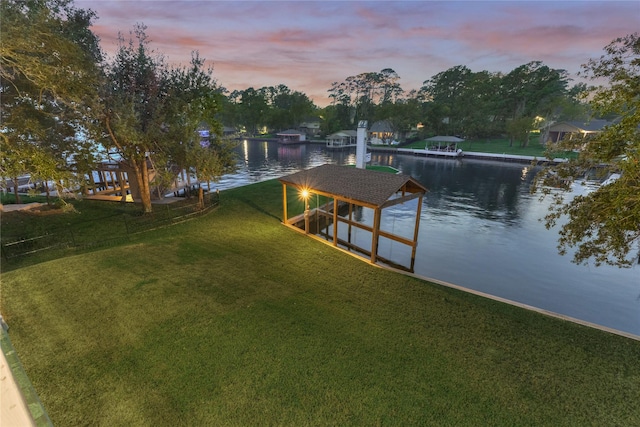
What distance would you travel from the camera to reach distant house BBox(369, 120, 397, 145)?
72312mm

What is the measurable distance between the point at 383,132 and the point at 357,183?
208 feet

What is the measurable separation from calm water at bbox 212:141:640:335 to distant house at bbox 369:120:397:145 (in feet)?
144

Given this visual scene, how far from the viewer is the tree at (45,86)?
8.32m

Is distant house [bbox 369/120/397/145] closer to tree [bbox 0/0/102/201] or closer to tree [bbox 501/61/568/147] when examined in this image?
tree [bbox 501/61/568/147]

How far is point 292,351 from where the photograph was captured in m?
6.95

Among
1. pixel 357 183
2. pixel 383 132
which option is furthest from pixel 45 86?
pixel 383 132

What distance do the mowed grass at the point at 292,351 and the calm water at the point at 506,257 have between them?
4464mm

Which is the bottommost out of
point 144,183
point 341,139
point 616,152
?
point 144,183

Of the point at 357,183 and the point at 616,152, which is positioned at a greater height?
the point at 616,152

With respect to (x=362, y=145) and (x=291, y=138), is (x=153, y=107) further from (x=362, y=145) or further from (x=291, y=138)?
(x=291, y=138)

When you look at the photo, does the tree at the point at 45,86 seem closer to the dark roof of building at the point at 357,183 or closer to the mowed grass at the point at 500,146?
the dark roof of building at the point at 357,183

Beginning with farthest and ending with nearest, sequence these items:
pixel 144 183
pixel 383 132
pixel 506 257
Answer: pixel 383 132 < pixel 144 183 < pixel 506 257

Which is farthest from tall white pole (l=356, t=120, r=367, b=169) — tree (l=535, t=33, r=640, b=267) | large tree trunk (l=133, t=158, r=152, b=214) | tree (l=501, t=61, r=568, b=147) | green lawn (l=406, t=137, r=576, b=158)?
tree (l=501, t=61, r=568, b=147)

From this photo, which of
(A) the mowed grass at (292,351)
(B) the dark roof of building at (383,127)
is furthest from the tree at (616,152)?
(B) the dark roof of building at (383,127)
